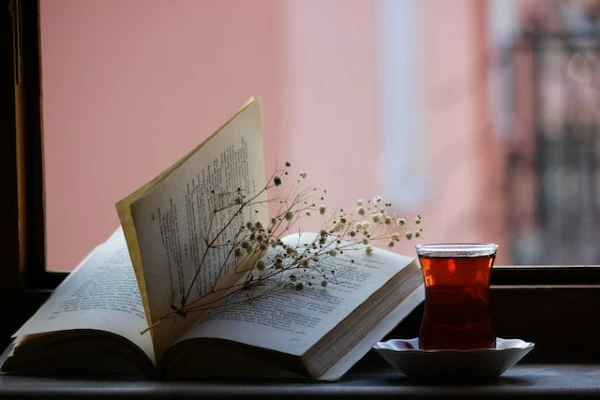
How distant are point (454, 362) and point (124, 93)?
7.36 feet

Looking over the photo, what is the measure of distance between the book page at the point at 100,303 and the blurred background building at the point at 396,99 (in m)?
1.82

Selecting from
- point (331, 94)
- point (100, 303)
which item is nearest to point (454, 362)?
point (100, 303)

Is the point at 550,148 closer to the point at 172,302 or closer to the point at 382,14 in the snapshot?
the point at 382,14

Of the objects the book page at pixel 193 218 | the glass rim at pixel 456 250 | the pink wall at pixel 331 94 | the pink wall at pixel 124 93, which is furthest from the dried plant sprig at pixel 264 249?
the pink wall at pixel 331 94

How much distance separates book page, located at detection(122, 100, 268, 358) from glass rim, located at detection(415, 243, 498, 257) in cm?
20

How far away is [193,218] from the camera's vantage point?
2.88ft

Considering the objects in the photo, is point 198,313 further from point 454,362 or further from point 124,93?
point 124,93

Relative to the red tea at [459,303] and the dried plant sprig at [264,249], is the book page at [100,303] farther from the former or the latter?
the red tea at [459,303]

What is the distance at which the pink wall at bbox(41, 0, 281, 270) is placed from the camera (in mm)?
2590

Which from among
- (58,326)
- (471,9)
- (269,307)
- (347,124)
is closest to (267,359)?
(269,307)

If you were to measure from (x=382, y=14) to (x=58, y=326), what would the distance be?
4.48 m

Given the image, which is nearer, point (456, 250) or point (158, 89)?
point (456, 250)

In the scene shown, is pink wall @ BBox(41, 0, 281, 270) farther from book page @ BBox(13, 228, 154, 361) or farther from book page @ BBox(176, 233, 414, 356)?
book page @ BBox(176, 233, 414, 356)

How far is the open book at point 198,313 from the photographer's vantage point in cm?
83
